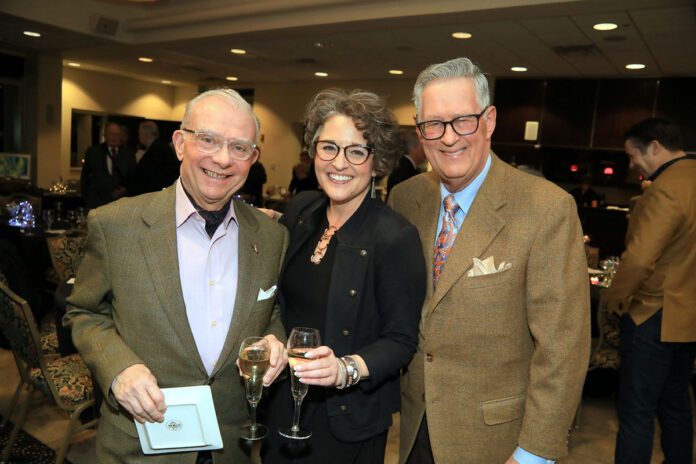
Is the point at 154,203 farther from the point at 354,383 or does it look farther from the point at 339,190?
the point at 354,383

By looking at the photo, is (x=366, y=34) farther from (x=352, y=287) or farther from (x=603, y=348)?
(x=352, y=287)

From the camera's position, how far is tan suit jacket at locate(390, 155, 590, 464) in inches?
57.9

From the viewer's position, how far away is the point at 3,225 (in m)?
5.35

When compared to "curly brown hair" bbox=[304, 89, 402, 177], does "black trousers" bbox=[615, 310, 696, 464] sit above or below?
below

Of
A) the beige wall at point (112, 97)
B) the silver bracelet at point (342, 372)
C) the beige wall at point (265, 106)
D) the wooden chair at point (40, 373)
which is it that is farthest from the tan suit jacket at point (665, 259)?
the beige wall at point (112, 97)

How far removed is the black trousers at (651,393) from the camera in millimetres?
3010

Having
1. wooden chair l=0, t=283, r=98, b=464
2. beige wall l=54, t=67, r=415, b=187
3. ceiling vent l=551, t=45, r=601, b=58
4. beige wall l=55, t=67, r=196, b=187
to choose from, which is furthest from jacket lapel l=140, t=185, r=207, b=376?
beige wall l=55, t=67, r=196, b=187

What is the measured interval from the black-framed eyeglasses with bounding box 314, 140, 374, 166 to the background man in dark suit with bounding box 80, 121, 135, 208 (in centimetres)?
617

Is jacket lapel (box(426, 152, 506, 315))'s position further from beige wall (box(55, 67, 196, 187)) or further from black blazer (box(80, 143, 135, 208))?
beige wall (box(55, 67, 196, 187))

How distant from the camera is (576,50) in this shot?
304 inches

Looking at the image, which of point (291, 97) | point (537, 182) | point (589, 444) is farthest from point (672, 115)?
point (537, 182)

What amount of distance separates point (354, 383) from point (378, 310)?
254 mm

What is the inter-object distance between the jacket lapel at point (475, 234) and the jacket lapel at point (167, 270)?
2.38ft

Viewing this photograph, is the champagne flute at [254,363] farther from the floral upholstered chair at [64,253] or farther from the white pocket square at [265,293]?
the floral upholstered chair at [64,253]
